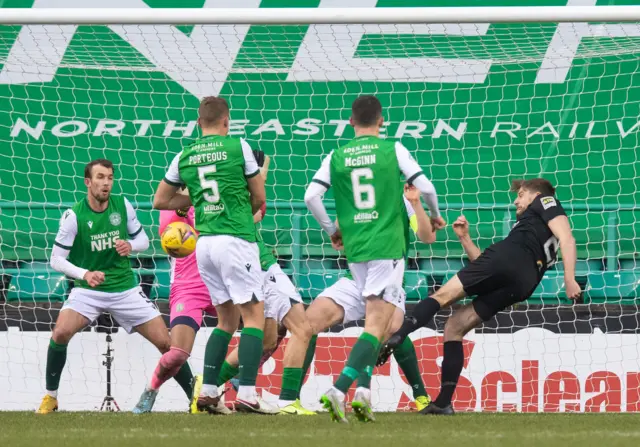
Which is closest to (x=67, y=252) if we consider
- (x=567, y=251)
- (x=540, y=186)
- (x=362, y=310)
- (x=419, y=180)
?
(x=362, y=310)

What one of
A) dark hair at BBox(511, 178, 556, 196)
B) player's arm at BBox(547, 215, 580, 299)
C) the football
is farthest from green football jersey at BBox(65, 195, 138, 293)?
player's arm at BBox(547, 215, 580, 299)

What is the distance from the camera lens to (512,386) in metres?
8.90

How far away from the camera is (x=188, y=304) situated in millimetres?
7883

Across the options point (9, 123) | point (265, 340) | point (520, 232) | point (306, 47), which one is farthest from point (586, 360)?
point (9, 123)

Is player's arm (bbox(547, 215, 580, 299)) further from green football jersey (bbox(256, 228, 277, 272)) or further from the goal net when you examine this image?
the goal net

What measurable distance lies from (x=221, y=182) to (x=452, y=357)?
6.48ft

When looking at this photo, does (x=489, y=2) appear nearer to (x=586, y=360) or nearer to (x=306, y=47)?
(x=306, y=47)

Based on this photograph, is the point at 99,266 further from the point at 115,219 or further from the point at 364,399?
the point at 364,399

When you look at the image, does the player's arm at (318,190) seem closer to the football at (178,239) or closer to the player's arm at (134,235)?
the football at (178,239)

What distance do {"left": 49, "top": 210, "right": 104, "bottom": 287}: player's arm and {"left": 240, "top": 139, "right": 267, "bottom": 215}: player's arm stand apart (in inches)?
56.6

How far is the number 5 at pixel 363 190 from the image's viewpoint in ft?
20.8

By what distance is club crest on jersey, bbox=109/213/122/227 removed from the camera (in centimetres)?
806

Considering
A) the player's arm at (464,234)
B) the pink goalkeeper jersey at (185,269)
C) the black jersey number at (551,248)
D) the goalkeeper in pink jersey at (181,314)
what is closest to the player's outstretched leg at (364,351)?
the player's arm at (464,234)

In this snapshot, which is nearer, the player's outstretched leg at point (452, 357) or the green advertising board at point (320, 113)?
the player's outstretched leg at point (452, 357)
